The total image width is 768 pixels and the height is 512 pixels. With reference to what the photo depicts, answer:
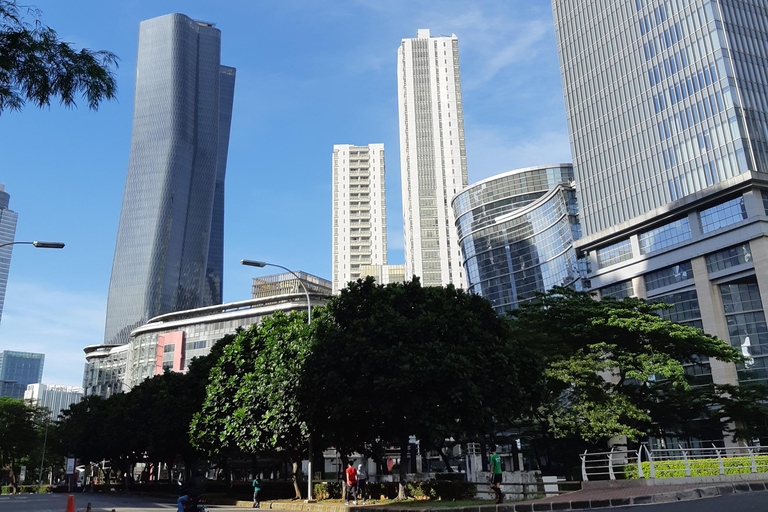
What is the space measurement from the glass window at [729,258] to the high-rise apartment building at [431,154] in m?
88.5

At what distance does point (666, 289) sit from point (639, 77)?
24.4 metres

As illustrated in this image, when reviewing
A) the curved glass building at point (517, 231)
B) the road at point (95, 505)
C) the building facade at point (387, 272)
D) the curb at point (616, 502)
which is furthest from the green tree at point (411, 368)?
the building facade at point (387, 272)

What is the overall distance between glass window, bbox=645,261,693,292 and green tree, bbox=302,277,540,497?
41791mm

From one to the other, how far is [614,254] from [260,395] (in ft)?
171

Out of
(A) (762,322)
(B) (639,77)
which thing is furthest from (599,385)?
(B) (639,77)

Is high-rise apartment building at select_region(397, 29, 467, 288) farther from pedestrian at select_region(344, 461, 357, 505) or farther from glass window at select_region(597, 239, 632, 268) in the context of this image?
pedestrian at select_region(344, 461, 357, 505)

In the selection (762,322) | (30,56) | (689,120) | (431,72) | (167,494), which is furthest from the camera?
(431,72)

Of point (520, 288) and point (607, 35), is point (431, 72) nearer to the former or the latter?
point (520, 288)

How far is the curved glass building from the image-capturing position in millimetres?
98688

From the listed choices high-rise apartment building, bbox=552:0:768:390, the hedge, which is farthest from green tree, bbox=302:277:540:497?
high-rise apartment building, bbox=552:0:768:390

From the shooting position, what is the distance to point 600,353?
4112 centimetres

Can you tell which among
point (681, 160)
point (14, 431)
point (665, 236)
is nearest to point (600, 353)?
point (665, 236)

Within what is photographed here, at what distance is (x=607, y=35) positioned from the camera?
247 feet

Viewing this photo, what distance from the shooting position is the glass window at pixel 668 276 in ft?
205
